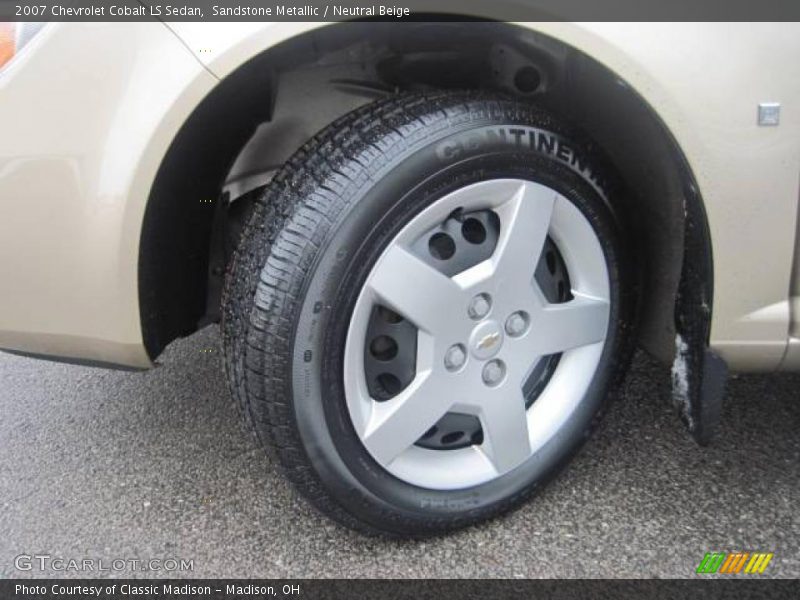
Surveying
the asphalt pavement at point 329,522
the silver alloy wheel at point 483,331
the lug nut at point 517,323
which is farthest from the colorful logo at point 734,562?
the lug nut at point 517,323

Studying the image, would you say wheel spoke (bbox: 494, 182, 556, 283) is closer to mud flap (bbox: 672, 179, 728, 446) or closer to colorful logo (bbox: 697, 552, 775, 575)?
mud flap (bbox: 672, 179, 728, 446)

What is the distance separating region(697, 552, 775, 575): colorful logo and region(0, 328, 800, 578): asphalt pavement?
0.02 metres

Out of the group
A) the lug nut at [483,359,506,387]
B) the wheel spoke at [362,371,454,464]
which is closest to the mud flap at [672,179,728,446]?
the lug nut at [483,359,506,387]

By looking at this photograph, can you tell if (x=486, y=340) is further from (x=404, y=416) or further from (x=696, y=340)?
(x=696, y=340)

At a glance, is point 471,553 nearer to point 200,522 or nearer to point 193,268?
point 200,522

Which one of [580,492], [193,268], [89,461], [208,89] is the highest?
[208,89]

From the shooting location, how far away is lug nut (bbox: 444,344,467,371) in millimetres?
1640

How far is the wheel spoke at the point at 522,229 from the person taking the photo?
5.35 ft

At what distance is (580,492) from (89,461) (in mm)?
1408

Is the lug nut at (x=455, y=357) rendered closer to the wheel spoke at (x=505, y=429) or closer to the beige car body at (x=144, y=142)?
the wheel spoke at (x=505, y=429)

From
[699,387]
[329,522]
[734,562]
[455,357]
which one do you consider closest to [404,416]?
[455,357]

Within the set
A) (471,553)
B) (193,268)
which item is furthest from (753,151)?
(193,268)

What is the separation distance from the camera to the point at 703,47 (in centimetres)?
147

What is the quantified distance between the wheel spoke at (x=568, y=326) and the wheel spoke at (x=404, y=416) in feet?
0.87
